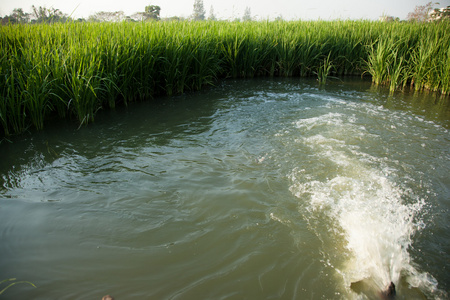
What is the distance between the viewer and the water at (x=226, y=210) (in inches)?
69.1

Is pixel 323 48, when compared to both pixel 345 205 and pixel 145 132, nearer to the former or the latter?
pixel 145 132

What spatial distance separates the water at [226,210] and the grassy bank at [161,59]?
0.51 m

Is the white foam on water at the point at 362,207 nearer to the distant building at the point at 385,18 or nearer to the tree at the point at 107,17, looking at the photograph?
the tree at the point at 107,17

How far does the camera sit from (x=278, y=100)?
5934 millimetres

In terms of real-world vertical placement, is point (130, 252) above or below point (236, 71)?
below

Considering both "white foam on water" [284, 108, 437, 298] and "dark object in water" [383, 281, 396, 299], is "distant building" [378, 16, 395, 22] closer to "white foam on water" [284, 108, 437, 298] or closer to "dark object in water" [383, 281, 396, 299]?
"white foam on water" [284, 108, 437, 298]

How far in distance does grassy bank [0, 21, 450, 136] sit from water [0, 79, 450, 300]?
514mm

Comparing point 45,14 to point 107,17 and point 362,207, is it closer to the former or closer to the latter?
point 107,17

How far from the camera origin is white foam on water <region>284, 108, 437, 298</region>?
1.85m

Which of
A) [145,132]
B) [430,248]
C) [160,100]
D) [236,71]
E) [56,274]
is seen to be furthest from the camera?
[236,71]

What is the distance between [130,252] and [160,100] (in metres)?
4.24

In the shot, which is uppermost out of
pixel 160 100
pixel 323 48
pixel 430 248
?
pixel 323 48

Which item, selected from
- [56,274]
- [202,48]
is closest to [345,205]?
[56,274]

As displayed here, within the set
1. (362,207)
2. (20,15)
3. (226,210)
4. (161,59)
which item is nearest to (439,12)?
(161,59)
